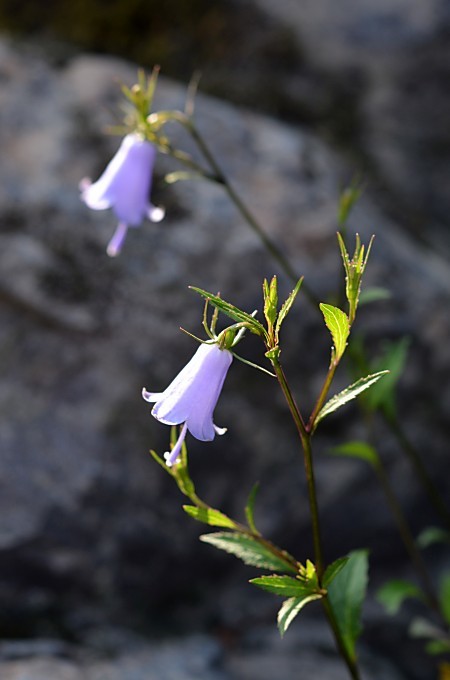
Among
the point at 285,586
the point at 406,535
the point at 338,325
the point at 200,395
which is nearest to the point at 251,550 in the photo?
the point at 285,586

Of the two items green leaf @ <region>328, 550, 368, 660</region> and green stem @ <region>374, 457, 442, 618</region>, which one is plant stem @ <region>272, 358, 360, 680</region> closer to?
green leaf @ <region>328, 550, 368, 660</region>

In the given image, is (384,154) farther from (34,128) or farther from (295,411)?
(295,411)

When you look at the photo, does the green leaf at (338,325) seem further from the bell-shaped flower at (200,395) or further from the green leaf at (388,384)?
the green leaf at (388,384)

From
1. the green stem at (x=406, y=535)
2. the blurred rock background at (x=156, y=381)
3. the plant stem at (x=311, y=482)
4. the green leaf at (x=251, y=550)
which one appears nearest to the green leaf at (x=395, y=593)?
the green stem at (x=406, y=535)

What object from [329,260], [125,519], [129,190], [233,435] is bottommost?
[125,519]

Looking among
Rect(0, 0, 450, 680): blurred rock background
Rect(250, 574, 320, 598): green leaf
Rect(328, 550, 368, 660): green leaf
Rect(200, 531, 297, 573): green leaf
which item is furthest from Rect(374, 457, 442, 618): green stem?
Rect(250, 574, 320, 598): green leaf

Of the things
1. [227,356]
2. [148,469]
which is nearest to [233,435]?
[148,469]
